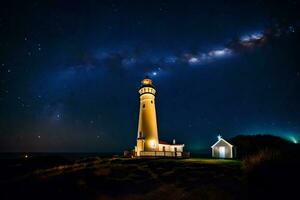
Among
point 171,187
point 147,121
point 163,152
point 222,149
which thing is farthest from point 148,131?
point 171,187

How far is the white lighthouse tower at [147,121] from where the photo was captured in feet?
118

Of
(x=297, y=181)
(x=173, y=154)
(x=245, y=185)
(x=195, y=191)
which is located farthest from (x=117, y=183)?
(x=173, y=154)

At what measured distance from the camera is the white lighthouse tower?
1411 inches

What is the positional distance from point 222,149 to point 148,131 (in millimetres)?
11830

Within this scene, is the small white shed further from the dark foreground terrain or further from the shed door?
the dark foreground terrain

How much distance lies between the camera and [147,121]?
36812 millimetres

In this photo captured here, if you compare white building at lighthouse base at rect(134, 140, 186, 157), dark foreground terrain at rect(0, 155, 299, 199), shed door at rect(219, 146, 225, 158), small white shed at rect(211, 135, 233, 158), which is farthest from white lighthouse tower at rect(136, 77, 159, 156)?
dark foreground terrain at rect(0, 155, 299, 199)

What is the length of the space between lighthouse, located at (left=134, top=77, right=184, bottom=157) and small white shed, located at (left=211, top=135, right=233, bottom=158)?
5.64 metres

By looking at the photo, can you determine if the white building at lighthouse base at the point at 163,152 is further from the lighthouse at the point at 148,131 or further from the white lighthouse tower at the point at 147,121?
the white lighthouse tower at the point at 147,121

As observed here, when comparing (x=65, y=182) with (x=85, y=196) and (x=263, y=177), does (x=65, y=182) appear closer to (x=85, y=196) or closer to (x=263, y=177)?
(x=85, y=196)

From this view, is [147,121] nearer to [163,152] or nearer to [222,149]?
[163,152]

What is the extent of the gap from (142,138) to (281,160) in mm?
24248

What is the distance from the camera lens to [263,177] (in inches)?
483

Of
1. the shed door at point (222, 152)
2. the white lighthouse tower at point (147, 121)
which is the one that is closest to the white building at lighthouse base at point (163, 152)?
the white lighthouse tower at point (147, 121)
